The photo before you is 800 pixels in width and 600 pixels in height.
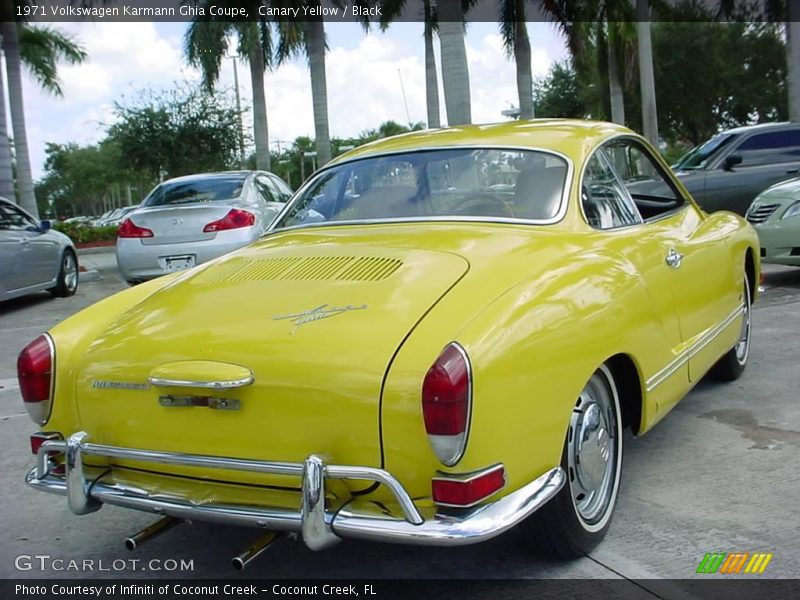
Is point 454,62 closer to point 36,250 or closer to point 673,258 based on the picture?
point 36,250

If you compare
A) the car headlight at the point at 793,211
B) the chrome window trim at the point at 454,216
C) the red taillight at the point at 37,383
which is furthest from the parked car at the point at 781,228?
the red taillight at the point at 37,383

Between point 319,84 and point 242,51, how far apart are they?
2252 millimetres

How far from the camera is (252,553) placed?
2510 millimetres

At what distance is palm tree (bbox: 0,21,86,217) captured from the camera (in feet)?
55.1

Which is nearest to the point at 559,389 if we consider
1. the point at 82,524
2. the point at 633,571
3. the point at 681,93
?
the point at 633,571

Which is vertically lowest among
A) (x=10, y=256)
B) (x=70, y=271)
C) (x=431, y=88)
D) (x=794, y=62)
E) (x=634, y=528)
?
(x=634, y=528)

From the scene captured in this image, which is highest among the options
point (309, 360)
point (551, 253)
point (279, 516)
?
point (551, 253)

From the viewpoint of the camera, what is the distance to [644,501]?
3441mm

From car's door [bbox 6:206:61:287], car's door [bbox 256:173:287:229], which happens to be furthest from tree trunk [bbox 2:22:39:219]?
car's door [bbox 256:173:287:229]

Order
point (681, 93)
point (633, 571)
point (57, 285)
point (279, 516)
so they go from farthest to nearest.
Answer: point (681, 93)
point (57, 285)
point (633, 571)
point (279, 516)

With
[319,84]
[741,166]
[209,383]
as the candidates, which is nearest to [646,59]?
[319,84]

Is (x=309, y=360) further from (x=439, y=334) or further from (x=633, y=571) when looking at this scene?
(x=633, y=571)

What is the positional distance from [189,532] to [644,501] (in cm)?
186

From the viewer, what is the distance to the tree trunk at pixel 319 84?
17922 millimetres
